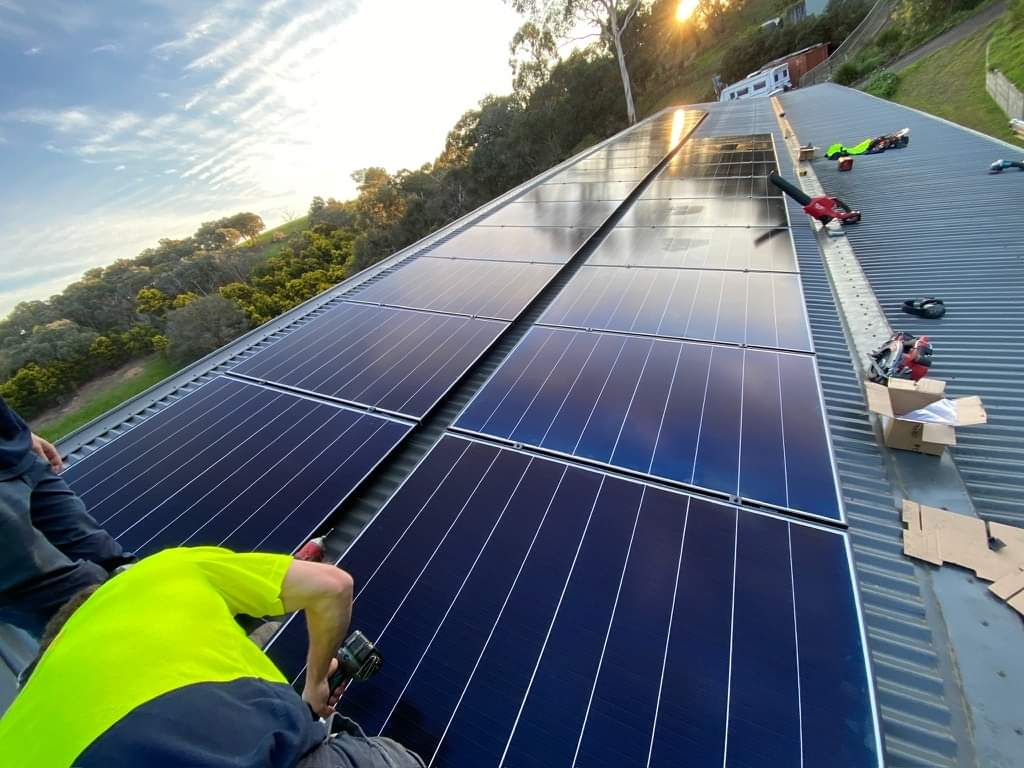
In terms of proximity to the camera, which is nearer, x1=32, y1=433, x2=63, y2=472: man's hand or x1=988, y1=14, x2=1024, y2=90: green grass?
x1=32, y1=433, x2=63, y2=472: man's hand

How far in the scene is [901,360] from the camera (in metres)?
4.80

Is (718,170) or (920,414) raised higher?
(718,170)

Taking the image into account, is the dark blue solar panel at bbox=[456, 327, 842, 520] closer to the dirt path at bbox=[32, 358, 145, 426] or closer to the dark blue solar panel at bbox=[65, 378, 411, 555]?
the dark blue solar panel at bbox=[65, 378, 411, 555]

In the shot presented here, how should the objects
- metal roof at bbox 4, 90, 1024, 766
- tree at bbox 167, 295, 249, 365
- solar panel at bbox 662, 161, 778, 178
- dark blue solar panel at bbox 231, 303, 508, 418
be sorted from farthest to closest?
tree at bbox 167, 295, 249, 365 → solar panel at bbox 662, 161, 778, 178 → dark blue solar panel at bbox 231, 303, 508, 418 → metal roof at bbox 4, 90, 1024, 766

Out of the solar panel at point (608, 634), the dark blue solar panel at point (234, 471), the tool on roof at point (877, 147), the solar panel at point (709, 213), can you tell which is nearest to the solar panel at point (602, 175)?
the solar panel at point (709, 213)

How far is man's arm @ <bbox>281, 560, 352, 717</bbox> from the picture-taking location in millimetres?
2365

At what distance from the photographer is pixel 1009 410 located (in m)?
4.85

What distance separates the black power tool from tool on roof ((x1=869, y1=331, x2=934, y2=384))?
5.89m

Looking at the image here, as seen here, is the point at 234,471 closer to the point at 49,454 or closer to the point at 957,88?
the point at 49,454

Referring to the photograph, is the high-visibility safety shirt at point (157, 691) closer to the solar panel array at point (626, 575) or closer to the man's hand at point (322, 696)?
the man's hand at point (322, 696)

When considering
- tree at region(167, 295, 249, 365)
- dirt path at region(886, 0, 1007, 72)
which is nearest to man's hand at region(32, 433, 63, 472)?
tree at region(167, 295, 249, 365)

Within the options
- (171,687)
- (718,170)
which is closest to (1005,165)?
(718,170)

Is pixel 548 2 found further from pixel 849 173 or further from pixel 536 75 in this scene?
pixel 849 173

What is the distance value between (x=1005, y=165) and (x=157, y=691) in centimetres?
1711
